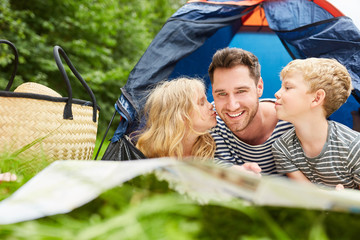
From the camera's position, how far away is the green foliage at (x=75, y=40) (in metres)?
3.44

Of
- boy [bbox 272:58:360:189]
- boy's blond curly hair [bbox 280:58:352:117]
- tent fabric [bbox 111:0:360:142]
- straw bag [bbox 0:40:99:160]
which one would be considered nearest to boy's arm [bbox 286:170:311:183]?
boy [bbox 272:58:360:189]

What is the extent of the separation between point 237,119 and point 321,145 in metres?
0.39

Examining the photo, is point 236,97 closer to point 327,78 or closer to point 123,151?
point 327,78

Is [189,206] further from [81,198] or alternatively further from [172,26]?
[172,26]

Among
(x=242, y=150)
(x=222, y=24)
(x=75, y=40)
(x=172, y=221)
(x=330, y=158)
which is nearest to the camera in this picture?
(x=172, y=221)

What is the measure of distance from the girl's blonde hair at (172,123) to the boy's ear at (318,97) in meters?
0.53

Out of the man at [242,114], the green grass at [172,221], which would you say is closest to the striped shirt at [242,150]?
the man at [242,114]

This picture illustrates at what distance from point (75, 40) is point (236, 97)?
2.94 m

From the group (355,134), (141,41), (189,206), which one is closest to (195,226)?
(189,206)

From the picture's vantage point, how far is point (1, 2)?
3107 millimetres

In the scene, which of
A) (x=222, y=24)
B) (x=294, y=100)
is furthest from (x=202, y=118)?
(x=222, y=24)

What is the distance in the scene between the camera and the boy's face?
1.42m

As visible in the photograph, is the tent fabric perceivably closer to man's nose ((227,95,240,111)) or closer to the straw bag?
the straw bag

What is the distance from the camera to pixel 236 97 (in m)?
1.61
